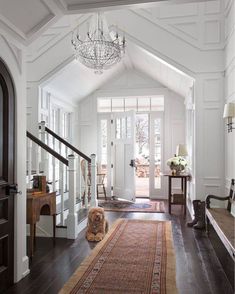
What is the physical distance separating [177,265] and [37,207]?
5.99ft

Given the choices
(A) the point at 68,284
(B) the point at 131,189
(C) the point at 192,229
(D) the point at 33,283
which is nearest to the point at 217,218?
(C) the point at 192,229

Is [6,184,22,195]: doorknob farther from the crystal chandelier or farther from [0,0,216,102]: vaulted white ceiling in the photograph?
the crystal chandelier

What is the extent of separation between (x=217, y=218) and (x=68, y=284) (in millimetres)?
2097

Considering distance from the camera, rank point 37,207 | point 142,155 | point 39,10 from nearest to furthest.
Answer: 1. point 39,10
2. point 37,207
3. point 142,155

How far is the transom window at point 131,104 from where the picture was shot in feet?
27.6

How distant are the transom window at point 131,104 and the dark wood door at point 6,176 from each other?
230 inches

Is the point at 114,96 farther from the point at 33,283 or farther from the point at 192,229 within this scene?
the point at 33,283

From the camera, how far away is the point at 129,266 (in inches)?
129

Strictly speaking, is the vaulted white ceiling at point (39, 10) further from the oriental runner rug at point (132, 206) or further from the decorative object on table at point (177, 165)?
the oriental runner rug at point (132, 206)

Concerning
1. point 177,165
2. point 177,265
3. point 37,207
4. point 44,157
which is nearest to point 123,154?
point 177,165

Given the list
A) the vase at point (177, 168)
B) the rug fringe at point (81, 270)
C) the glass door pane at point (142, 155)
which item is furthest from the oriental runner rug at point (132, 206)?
the glass door pane at point (142, 155)

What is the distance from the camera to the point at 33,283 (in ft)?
9.41

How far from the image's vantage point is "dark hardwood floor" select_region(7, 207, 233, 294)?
278 centimetres

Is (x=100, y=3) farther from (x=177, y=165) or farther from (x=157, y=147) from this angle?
(x=157, y=147)
